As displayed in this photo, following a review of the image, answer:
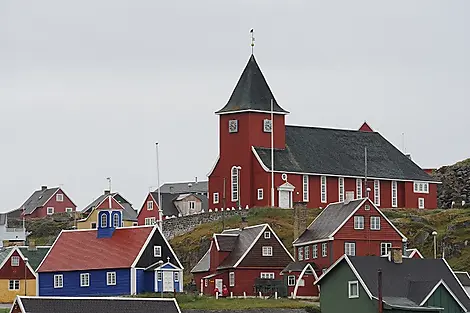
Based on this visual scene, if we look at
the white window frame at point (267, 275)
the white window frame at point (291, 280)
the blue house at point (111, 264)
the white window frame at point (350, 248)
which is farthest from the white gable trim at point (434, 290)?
the blue house at point (111, 264)

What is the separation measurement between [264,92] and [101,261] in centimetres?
2727

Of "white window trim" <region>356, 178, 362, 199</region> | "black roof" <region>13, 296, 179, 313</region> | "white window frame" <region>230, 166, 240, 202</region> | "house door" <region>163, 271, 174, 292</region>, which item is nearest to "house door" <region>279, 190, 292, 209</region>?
"white window frame" <region>230, 166, 240, 202</region>

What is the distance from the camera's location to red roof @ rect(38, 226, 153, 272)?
85.2 m

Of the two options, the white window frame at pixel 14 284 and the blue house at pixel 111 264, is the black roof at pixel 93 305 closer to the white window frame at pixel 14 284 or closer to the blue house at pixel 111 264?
the blue house at pixel 111 264

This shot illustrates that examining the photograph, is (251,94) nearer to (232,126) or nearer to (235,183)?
(232,126)

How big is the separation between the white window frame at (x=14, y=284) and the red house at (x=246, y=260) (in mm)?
13355

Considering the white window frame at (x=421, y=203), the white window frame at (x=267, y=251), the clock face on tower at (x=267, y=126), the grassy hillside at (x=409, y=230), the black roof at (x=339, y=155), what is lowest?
the white window frame at (x=267, y=251)

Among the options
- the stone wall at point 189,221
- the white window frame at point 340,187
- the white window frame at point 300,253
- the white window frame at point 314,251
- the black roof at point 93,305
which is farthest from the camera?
the white window frame at point 340,187

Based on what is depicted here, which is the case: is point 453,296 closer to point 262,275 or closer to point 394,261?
point 394,261

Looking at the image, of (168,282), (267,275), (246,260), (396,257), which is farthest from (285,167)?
(396,257)

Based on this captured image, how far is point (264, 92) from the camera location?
355 ft

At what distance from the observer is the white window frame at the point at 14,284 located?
9281 cm

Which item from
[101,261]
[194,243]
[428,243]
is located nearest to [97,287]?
[101,261]

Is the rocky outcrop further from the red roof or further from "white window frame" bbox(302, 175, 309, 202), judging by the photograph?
the red roof
